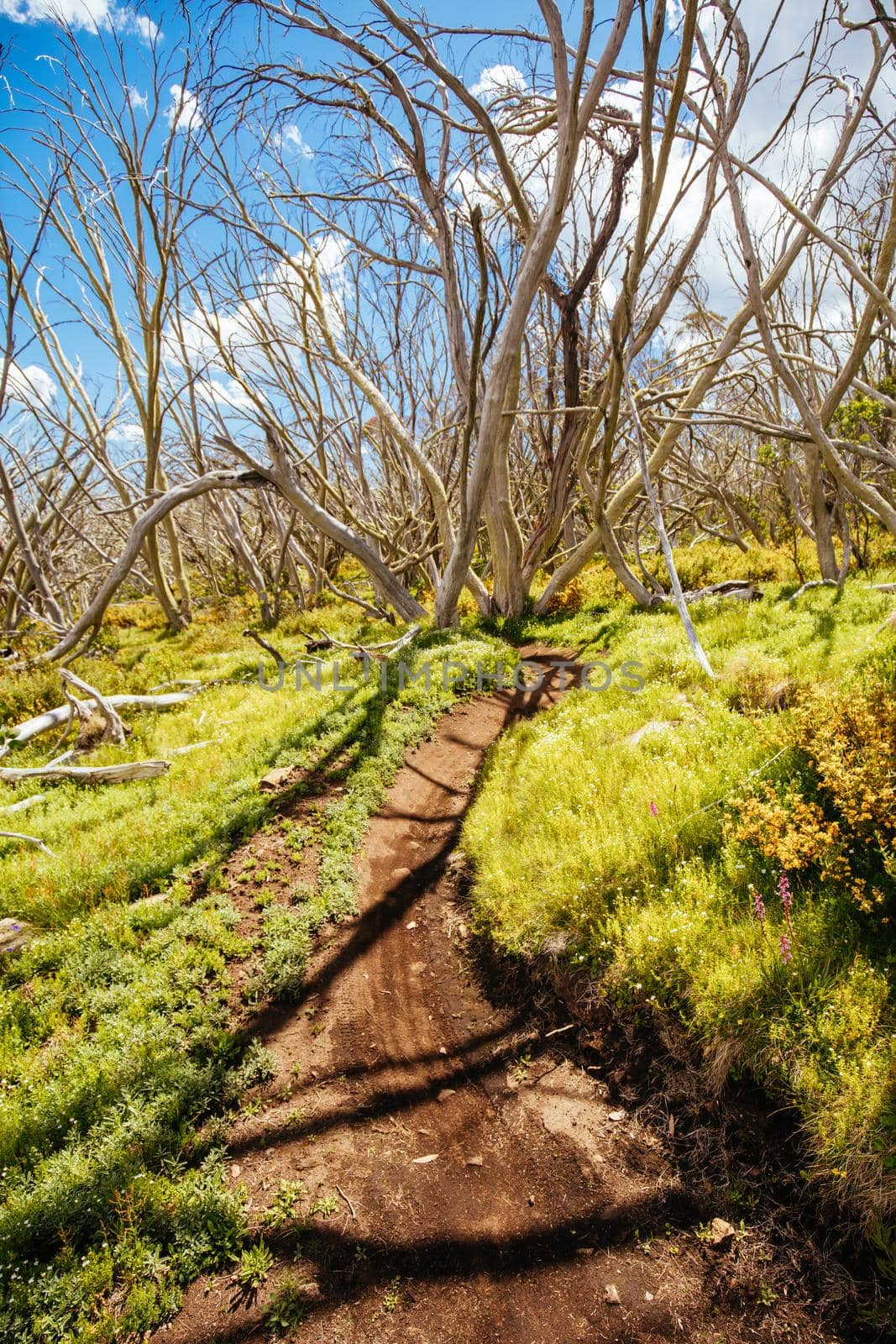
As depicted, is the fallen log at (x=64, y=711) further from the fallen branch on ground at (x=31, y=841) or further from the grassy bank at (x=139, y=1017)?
the fallen branch on ground at (x=31, y=841)

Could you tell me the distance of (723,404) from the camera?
14.8 meters

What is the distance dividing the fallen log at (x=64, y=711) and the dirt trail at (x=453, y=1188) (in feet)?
20.0

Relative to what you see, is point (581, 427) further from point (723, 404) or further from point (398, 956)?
point (398, 956)

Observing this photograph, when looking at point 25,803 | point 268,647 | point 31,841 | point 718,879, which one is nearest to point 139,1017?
point 31,841

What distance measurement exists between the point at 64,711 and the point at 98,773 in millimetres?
2209

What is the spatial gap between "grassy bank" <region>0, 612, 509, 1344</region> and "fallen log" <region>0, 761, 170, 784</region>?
8.3 inches

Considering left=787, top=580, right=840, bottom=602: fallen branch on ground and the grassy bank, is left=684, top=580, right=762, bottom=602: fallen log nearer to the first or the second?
left=787, top=580, right=840, bottom=602: fallen branch on ground

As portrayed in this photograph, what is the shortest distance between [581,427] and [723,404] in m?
6.76

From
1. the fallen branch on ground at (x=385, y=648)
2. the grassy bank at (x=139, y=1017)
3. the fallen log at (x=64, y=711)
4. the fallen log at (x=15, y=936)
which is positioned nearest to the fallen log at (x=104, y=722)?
the fallen log at (x=64, y=711)

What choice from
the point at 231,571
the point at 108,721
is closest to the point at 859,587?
the point at 108,721

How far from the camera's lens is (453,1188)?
9.29ft

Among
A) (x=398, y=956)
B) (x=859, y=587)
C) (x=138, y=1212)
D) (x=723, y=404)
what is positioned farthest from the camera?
(x=723, y=404)

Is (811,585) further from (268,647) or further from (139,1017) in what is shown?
(139,1017)

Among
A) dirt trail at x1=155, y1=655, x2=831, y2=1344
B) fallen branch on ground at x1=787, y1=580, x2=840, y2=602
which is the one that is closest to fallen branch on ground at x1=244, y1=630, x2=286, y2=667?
dirt trail at x1=155, y1=655, x2=831, y2=1344
